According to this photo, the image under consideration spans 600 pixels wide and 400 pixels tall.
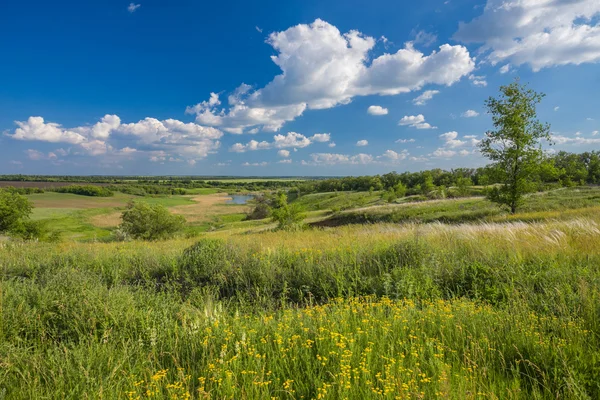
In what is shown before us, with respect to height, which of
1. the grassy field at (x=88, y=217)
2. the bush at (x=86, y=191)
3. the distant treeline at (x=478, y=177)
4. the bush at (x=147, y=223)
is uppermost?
the distant treeline at (x=478, y=177)

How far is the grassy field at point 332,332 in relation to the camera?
2758 millimetres

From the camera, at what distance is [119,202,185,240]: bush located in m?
41.9

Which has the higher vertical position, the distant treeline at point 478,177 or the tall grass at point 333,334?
the distant treeline at point 478,177

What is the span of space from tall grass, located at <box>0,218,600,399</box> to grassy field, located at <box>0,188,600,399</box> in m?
0.02

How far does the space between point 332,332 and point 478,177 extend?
65945 millimetres

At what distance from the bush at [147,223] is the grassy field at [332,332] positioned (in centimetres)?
3787

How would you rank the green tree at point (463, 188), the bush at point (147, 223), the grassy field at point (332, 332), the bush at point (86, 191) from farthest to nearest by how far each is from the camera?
1. the bush at point (86, 191)
2. the green tree at point (463, 188)
3. the bush at point (147, 223)
4. the grassy field at point (332, 332)

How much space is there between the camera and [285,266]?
7.29 metres

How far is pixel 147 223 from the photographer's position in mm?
42281

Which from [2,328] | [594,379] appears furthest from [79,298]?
[594,379]

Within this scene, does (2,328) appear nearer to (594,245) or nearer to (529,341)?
(529,341)

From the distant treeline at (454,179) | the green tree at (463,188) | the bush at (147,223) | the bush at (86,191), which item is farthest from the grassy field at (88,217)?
the green tree at (463,188)

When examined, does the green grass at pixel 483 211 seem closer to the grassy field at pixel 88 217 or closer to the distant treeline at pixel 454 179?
the distant treeline at pixel 454 179

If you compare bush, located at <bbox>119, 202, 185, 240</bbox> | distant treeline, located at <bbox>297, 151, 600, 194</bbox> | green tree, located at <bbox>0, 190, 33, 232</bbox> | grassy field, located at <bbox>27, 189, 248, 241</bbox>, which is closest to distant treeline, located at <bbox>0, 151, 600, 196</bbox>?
distant treeline, located at <bbox>297, 151, 600, 194</bbox>
